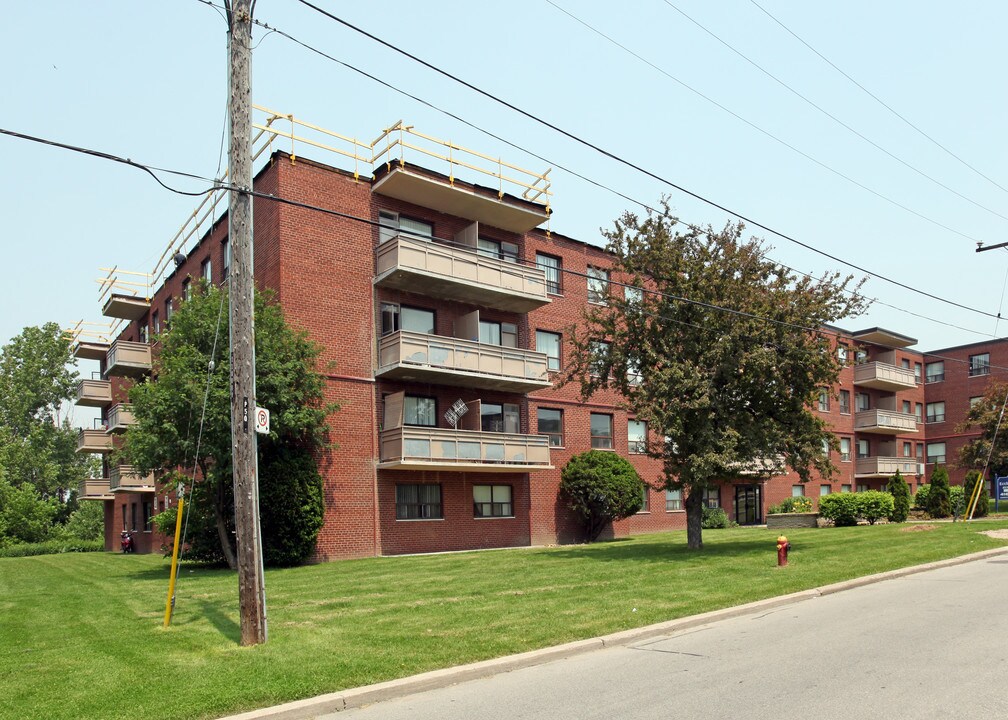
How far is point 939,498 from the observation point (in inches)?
1441

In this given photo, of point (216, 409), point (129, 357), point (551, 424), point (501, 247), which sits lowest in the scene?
point (551, 424)

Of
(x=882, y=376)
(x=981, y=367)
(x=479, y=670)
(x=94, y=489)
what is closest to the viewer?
(x=479, y=670)

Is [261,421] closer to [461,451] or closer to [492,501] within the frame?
[461,451]

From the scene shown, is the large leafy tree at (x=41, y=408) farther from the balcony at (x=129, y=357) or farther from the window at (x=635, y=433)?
the window at (x=635, y=433)

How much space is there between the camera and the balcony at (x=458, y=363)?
26188mm

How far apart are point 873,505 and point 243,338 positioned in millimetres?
31276

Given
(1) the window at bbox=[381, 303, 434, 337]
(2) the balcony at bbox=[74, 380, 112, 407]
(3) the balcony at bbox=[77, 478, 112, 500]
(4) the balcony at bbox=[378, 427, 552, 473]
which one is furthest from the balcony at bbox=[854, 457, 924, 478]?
(3) the balcony at bbox=[77, 478, 112, 500]

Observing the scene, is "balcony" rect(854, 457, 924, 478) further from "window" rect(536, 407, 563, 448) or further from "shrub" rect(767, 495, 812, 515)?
"window" rect(536, 407, 563, 448)

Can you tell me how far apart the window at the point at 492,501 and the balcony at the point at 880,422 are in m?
33.6

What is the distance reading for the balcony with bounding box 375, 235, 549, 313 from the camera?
26.5 meters

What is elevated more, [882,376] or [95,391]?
[882,376]

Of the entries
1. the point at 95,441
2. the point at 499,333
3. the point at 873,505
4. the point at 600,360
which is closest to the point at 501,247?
the point at 499,333

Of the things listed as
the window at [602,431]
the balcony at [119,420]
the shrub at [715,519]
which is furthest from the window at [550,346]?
the balcony at [119,420]

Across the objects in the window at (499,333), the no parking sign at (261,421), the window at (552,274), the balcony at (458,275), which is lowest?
the no parking sign at (261,421)
